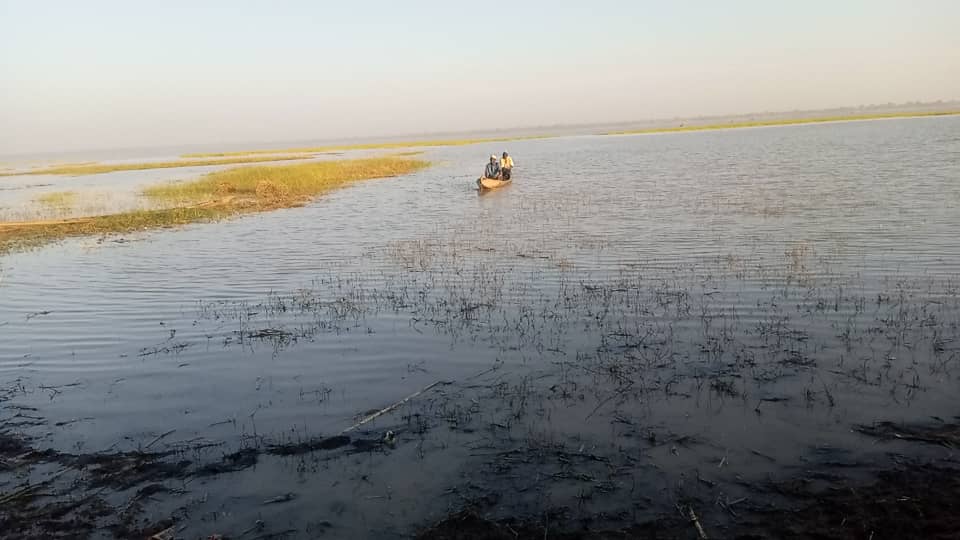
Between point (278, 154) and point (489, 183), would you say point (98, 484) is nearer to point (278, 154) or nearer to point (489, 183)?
point (489, 183)

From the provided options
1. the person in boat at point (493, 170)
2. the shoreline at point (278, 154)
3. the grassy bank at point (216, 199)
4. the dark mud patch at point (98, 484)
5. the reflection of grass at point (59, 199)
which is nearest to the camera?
the dark mud patch at point (98, 484)

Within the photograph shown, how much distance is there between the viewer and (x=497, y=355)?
9.70 m

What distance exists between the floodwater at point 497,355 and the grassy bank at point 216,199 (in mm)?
4754

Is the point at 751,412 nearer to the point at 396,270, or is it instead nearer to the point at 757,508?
the point at 757,508

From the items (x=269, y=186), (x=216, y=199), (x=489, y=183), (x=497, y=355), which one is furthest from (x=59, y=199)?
(x=497, y=355)

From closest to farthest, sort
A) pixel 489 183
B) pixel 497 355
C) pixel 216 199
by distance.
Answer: pixel 497 355
pixel 489 183
pixel 216 199

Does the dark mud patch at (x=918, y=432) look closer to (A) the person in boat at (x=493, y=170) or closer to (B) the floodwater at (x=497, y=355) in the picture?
(B) the floodwater at (x=497, y=355)

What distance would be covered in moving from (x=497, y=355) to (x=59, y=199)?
38242mm

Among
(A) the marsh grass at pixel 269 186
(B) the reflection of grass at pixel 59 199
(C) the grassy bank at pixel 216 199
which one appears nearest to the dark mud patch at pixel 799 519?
(C) the grassy bank at pixel 216 199

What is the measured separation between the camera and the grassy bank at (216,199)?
2503 centimetres

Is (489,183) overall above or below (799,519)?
above

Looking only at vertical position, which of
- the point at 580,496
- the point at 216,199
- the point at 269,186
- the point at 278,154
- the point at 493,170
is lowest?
the point at 580,496

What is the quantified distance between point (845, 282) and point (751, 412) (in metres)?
6.31

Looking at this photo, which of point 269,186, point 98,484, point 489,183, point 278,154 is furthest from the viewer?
point 278,154
